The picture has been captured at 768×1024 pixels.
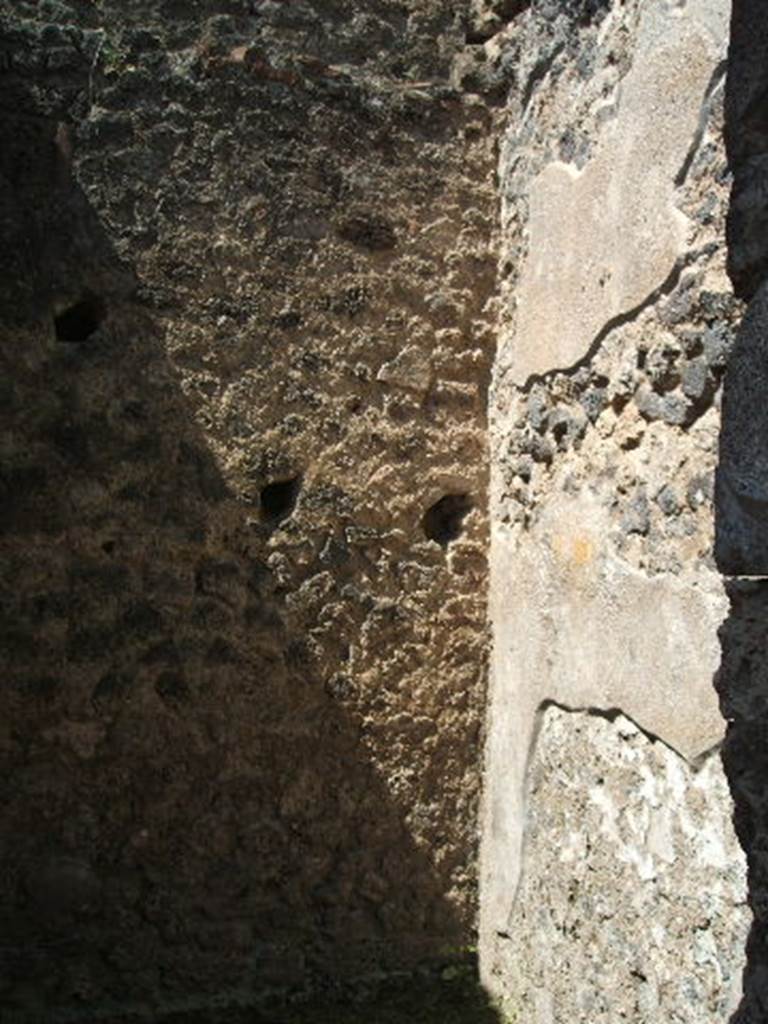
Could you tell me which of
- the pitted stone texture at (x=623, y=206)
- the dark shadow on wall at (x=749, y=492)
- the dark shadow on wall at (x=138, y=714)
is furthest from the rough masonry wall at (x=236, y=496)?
the dark shadow on wall at (x=749, y=492)

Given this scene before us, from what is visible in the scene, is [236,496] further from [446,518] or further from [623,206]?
[623,206]

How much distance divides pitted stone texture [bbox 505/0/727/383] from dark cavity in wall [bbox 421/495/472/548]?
466 mm

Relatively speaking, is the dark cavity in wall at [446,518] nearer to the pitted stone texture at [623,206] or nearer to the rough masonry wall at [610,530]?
the rough masonry wall at [610,530]

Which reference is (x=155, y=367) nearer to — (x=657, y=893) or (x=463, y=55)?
(x=463, y=55)

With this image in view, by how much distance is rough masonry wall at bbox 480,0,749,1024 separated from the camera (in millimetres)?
2789

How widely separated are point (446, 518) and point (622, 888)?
1.43 metres

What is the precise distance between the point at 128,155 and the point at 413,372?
108cm

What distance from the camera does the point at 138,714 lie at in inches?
148

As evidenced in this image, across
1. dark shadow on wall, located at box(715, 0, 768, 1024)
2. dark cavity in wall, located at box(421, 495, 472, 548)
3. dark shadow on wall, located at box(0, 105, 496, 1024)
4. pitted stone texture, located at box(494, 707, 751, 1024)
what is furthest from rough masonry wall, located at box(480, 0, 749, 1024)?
dark shadow on wall, located at box(715, 0, 768, 1024)

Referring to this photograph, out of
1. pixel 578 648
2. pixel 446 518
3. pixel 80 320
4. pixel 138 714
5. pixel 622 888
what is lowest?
pixel 622 888

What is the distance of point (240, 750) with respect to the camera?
3.85m

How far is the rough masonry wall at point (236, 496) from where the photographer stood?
372 centimetres

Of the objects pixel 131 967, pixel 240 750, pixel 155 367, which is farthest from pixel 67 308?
pixel 131 967

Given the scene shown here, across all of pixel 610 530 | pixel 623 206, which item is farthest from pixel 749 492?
pixel 623 206
